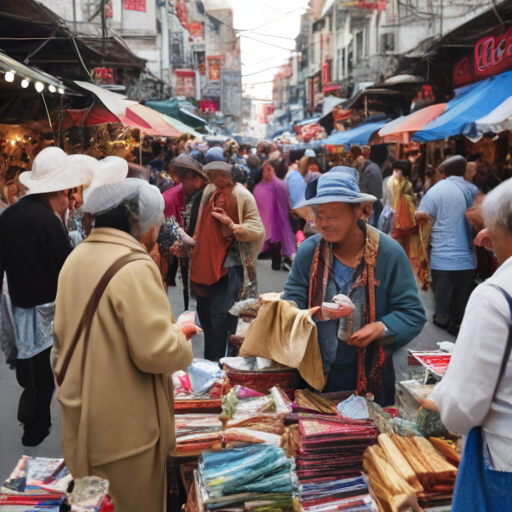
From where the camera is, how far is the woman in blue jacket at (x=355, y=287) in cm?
273

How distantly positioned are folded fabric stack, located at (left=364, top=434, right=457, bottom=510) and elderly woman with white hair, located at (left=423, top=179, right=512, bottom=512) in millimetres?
352

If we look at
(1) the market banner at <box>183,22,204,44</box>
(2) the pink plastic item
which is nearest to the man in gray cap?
(2) the pink plastic item

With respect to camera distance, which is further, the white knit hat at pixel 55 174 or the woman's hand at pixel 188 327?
the white knit hat at pixel 55 174

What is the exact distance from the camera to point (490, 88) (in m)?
8.44

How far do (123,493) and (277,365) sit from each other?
1074 mm

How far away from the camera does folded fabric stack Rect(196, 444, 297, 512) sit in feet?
7.16

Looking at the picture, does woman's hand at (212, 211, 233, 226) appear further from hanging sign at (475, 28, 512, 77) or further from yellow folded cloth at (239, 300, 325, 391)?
hanging sign at (475, 28, 512, 77)

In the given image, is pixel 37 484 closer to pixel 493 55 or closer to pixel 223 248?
pixel 223 248

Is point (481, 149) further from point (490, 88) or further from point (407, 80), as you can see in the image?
point (407, 80)

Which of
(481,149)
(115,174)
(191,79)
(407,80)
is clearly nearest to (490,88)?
(481,149)

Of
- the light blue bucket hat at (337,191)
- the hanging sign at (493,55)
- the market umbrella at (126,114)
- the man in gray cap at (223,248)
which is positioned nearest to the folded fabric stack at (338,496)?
the light blue bucket hat at (337,191)

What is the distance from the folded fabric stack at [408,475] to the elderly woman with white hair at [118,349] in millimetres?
902

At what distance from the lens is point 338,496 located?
2.28m

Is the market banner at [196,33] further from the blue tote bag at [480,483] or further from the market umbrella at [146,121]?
the blue tote bag at [480,483]
